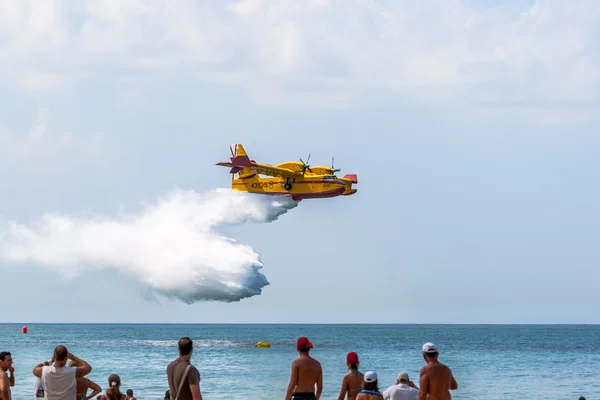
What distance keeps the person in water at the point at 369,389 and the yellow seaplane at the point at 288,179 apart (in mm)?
38294

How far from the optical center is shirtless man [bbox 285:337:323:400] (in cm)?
1084

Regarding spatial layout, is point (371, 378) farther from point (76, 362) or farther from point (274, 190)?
point (274, 190)

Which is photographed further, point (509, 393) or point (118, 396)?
point (509, 393)

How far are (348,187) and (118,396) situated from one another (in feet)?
123

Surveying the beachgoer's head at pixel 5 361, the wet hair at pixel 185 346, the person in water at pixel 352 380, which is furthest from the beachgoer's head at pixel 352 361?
the beachgoer's head at pixel 5 361

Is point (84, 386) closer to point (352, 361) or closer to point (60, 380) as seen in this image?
point (60, 380)

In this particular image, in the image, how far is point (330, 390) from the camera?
33.6m

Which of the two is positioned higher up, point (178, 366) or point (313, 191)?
point (313, 191)

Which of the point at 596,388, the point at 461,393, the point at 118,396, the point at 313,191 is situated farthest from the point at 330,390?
the point at 118,396

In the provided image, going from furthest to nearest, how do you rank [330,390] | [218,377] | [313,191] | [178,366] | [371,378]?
1. [313,191]
2. [218,377]
3. [330,390]
4. [371,378]
5. [178,366]

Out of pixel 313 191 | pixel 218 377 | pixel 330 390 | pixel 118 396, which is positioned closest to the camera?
pixel 118 396

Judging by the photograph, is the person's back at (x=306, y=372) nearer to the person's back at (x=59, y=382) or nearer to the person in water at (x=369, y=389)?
the person in water at (x=369, y=389)

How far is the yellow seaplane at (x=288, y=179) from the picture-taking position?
49.2m

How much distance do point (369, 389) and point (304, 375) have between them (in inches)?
37.1
